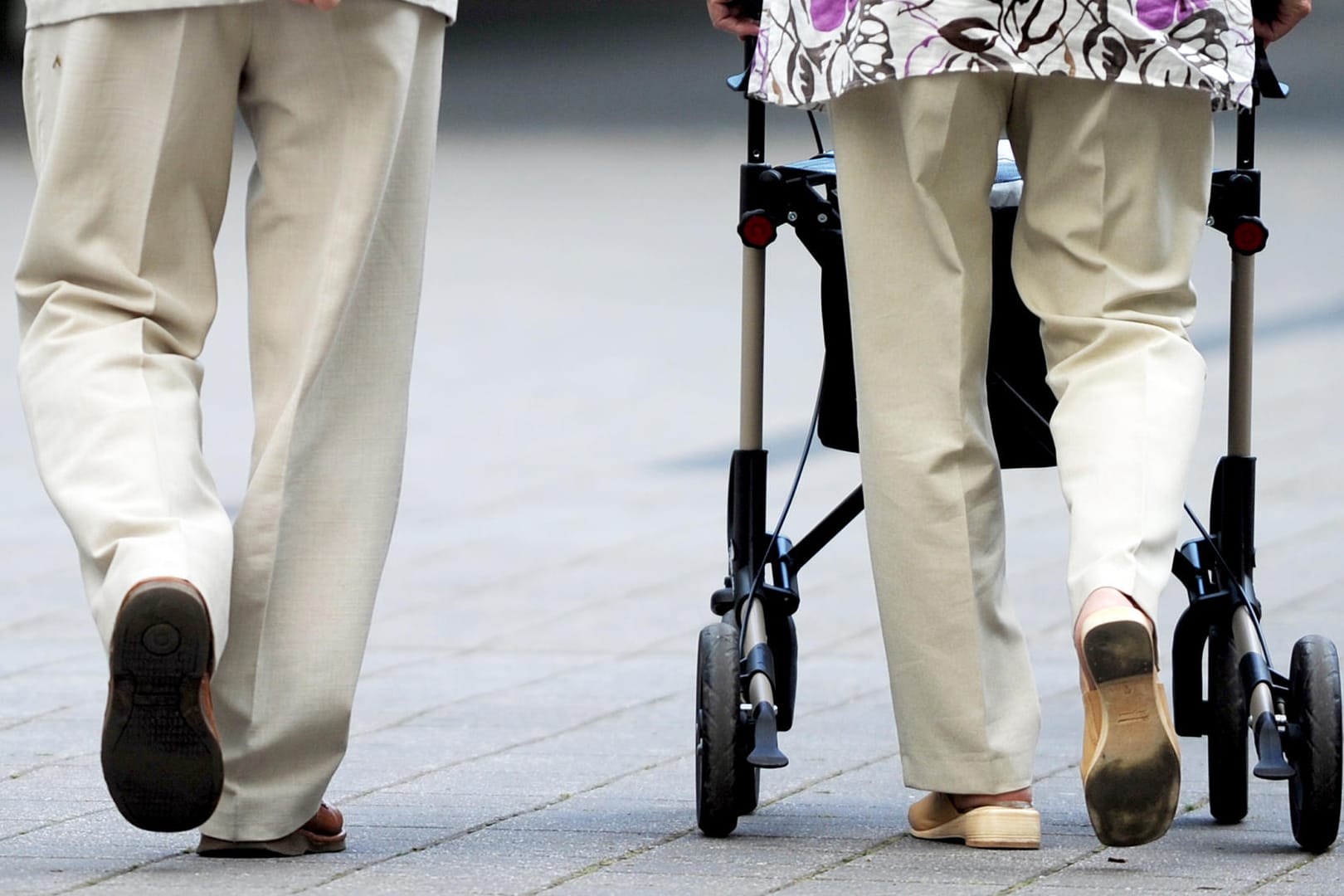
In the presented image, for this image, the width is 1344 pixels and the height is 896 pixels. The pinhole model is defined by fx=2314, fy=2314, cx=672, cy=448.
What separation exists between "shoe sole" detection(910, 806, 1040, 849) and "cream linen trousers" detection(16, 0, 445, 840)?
0.79m

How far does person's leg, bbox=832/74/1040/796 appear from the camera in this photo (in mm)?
2824

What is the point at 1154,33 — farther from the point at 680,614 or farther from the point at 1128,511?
the point at 680,614

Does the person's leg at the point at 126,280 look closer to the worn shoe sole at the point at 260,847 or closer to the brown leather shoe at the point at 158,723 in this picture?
the brown leather shoe at the point at 158,723

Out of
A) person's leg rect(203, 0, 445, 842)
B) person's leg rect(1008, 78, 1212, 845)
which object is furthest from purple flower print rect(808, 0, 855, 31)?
person's leg rect(203, 0, 445, 842)

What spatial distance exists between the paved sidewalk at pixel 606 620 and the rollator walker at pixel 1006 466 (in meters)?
0.13

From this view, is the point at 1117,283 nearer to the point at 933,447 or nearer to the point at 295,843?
the point at 933,447

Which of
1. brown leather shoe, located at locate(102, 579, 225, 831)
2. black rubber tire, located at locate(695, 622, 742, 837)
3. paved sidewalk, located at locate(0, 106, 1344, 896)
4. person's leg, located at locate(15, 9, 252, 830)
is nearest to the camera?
brown leather shoe, located at locate(102, 579, 225, 831)

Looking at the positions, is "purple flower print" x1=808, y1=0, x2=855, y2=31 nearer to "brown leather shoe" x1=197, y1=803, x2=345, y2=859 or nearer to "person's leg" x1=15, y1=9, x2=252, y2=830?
"person's leg" x1=15, y1=9, x2=252, y2=830

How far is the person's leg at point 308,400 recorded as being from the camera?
2.71 metres

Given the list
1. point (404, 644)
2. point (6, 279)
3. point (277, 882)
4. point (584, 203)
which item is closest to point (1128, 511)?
point (277, 882)

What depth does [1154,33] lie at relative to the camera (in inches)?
105

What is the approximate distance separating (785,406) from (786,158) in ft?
22.9

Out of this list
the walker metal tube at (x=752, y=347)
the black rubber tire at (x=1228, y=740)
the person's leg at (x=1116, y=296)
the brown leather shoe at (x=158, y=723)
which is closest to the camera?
the brown leather shoe at (x=158, y=723)

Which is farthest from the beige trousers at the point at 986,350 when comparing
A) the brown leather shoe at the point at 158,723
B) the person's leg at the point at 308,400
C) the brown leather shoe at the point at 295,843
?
the brown leather shoe at the point at 158,723
